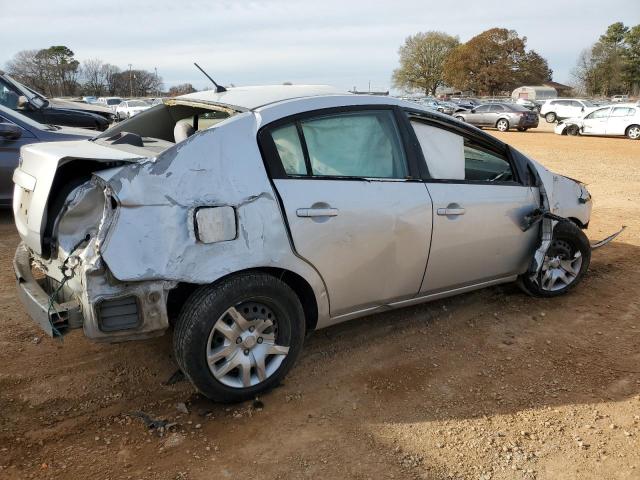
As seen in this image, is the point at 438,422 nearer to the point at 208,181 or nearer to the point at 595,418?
the point at 595,418

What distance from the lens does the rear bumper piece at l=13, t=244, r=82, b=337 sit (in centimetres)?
270

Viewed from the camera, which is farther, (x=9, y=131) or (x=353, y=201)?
(x=9, y=131)

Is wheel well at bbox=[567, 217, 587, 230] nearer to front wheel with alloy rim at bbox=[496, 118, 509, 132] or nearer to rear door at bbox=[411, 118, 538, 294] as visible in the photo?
rear door at bbox=[411, 118, 538, 294]

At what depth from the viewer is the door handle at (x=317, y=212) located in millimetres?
2997

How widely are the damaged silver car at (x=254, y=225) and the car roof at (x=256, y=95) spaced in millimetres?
19

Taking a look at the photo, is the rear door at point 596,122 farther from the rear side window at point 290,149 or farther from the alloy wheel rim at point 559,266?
the rear side window at point 290,149

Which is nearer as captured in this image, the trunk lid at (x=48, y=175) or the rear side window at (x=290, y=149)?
the trunk lid at (x=48, y=175)

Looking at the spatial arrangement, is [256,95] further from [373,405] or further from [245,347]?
[373,405]

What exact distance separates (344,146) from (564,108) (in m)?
33.6

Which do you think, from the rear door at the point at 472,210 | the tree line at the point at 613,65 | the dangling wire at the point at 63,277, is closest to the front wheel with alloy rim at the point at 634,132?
the rear door at the point at 472,210

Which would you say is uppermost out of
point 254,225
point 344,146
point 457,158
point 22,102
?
point 22,102

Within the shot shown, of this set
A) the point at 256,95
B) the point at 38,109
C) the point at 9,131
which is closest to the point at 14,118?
the point at 9,131

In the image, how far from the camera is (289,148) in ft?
10.2

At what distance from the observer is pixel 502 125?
93.1ft
